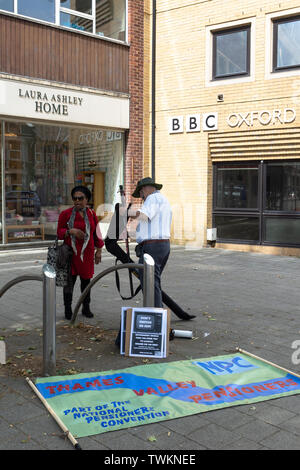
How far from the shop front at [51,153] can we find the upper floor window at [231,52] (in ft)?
8.72

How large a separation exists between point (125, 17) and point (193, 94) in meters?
2.85

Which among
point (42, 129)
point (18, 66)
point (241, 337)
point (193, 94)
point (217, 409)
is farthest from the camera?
point (193, 94)

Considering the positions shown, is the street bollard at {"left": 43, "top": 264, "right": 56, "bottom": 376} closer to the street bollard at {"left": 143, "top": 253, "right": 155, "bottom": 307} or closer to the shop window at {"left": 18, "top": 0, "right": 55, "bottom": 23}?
the street bollard at {"left": 143, "top": 253, "right": 155, "bottom": 307}

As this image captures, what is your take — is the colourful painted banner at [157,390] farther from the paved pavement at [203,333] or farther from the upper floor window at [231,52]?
the upper floor window at [231,52]

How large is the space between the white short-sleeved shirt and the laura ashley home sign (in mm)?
7114

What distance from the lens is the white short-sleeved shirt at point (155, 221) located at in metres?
5.55

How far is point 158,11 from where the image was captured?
1447 cm

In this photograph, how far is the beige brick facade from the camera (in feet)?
40.5

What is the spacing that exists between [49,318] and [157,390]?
109 centimetres

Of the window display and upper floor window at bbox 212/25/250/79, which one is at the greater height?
upper floor window at bbox 212/25/250/79

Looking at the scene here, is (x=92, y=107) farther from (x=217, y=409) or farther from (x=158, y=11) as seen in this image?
(x=217, y=409)

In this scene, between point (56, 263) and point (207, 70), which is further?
point (207, 70)

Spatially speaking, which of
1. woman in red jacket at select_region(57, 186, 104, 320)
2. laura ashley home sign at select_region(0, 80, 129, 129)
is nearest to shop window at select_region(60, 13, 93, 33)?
laura ashley home sign at select_region(0, 80, 129, 129)

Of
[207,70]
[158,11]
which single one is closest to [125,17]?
[158,11]
